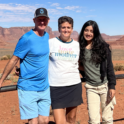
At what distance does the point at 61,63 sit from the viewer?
2500mm

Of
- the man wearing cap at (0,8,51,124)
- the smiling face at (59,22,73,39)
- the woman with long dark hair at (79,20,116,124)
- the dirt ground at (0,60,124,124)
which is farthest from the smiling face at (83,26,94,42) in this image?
the dirt ground at (0,60,124,124)

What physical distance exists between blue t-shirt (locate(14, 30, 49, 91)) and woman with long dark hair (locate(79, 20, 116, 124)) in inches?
24.5

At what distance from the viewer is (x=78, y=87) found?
2.69 m

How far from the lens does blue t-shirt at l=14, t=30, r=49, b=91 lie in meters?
2.30

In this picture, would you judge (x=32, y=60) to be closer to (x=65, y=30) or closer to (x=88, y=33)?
(x=65, y=30)

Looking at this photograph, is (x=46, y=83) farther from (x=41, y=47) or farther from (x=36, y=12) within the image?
(x=36, y=12)

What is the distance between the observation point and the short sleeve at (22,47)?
7.49 feet

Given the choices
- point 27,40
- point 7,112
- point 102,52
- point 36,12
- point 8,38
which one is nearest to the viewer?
point 27,40

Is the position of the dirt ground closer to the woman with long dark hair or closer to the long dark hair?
the woman with long dark hair

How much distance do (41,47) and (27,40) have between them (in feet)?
0.68

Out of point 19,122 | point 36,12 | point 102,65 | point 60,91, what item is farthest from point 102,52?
point 19,122

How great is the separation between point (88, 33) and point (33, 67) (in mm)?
967

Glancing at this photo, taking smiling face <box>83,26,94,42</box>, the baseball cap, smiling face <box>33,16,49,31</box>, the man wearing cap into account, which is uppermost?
the baseball cap

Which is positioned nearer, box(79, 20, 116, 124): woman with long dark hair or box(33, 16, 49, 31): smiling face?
box(33, 16, 49, 31): smiling face
